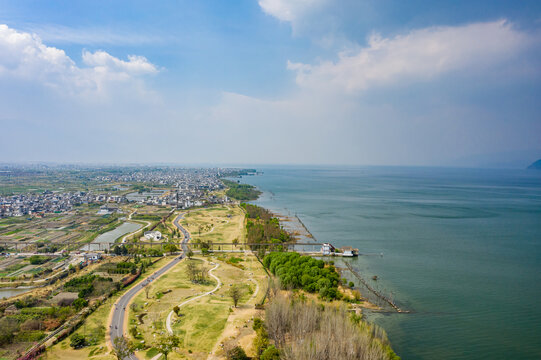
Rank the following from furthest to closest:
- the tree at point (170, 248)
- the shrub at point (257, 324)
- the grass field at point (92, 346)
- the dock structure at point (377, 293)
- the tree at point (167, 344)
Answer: the tree at point (170, 248)
the dock structure at point (377, 293)
the shrub at point (257, 324)
the grass field at point (92, 346)
the tree at point (167, 344)

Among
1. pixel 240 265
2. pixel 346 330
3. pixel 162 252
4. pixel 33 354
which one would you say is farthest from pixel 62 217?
pixel 346 330

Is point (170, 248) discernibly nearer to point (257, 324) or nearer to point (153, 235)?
point (153, 235)

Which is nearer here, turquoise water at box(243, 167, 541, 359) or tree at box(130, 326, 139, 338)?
tree at box(130, 326, 139, 338)

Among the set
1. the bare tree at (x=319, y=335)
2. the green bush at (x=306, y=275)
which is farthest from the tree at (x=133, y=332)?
the green bush at (x=306, y=275)

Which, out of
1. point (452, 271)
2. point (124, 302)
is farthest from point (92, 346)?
point (452, 271)

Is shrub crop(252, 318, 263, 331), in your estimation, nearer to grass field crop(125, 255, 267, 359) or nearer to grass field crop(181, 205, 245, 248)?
grass field crop(125, 255, 267, 359)

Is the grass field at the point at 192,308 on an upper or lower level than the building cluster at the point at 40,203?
lower

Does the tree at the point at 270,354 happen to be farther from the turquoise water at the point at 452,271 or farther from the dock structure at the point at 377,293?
the dock structure at the point at 377,293

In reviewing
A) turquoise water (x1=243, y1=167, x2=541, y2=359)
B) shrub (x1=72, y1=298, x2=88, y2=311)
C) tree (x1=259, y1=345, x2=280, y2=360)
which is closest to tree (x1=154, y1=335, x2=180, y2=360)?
tree (x1=259, y1=345, x2=280, y2=360)

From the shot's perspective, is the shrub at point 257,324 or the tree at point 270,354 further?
the shrub at point 257,324
